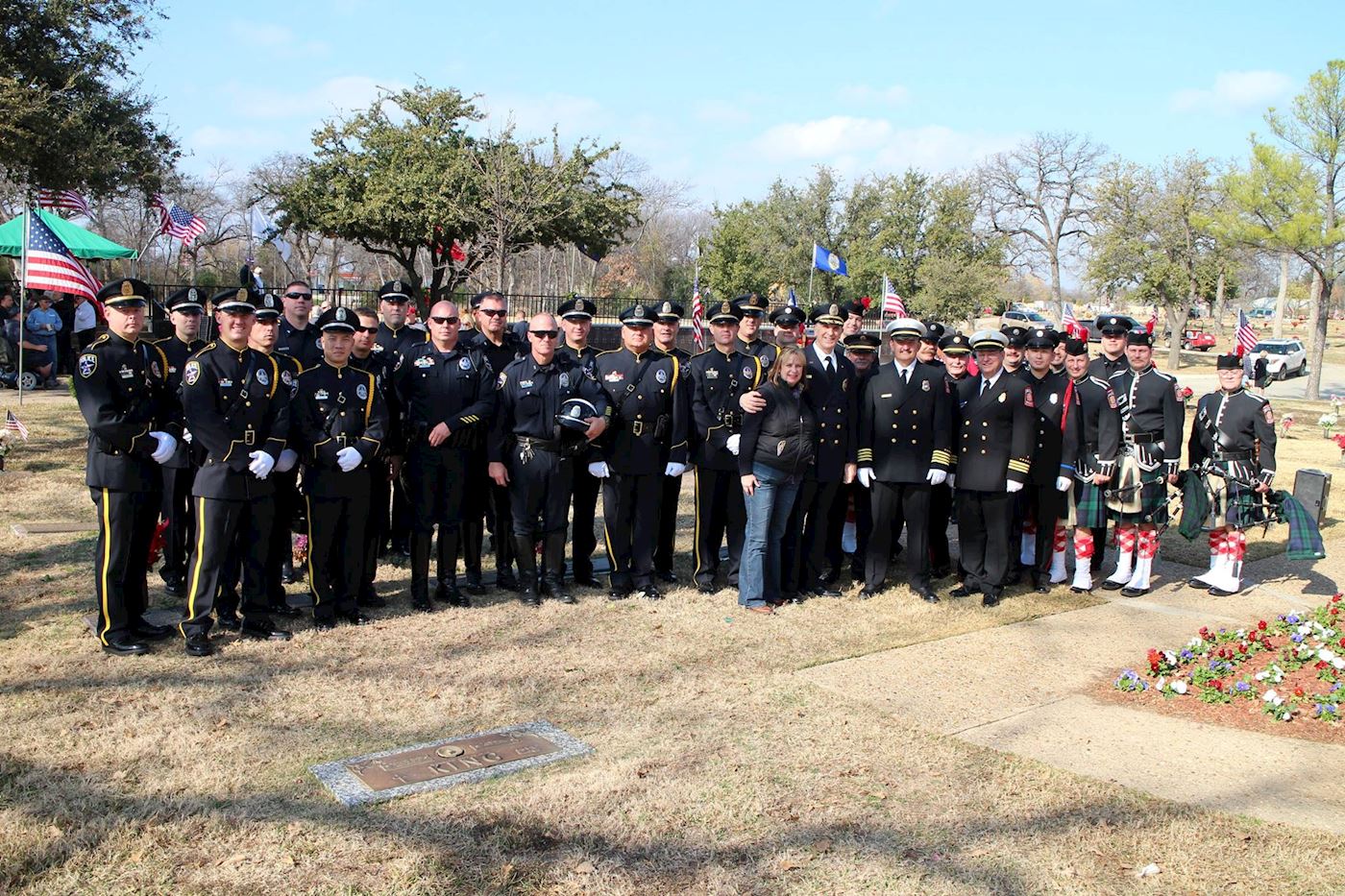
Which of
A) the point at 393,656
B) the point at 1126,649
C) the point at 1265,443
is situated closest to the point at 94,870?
the point at 393,656

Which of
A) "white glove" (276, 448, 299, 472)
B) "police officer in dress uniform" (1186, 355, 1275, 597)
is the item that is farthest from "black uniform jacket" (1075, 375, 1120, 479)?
"white glove" (276, 448, 299, 472)

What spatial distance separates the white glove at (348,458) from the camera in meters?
6.23

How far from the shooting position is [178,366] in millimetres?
6547

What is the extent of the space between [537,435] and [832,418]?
2.07 metres

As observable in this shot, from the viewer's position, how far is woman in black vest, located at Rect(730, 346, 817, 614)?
7.06 metres

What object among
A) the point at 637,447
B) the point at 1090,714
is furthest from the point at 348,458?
the point at 1090,714

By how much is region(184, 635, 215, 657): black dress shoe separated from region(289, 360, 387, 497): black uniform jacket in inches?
39.2

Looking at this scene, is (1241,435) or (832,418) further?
(1241,435)

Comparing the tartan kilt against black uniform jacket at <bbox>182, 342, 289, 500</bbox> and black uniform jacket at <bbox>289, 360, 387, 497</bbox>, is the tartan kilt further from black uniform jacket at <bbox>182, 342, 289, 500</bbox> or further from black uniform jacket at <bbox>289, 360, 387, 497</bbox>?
black uniform jacket at <bbox>182, 342, 289, 500</bbox>

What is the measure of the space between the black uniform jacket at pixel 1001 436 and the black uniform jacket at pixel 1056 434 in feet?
0.98

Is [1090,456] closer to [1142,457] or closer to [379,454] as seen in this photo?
[1142,457]

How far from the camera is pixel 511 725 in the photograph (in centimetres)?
512

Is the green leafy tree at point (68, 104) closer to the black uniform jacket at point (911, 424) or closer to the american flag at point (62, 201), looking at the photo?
the american flag at point (62, 201)

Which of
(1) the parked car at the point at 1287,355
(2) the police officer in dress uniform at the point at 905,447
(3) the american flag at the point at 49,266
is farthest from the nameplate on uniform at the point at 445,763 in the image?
(1) the parked car at the point at 1287,355
